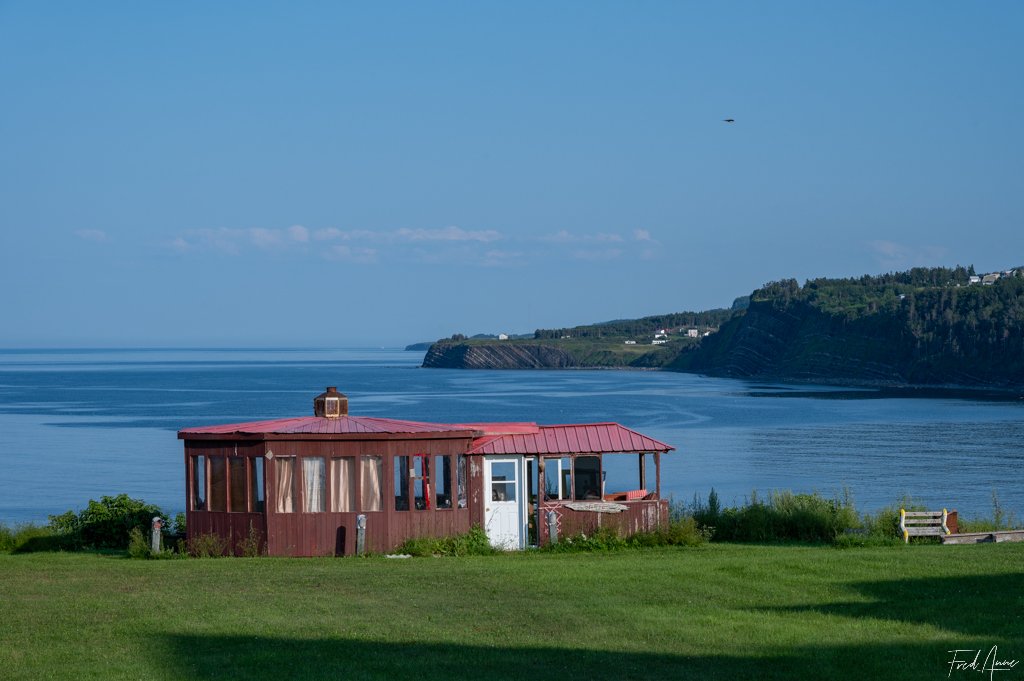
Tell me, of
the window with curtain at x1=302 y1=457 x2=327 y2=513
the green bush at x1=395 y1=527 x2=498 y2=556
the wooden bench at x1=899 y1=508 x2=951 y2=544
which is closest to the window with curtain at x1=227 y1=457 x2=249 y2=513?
the window with curtain at x1=302 y1=457 x2=327 y2=513

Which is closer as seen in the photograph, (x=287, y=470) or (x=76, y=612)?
(x=76, y=612)

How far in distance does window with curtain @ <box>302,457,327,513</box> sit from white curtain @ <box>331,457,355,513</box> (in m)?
0.17

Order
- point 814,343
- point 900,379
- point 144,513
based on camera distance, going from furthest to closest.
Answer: point 814,343, point 900,379, point 144,513

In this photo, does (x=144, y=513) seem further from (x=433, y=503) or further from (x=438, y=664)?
(x=438, y=664)

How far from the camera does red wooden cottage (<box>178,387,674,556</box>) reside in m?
24.2

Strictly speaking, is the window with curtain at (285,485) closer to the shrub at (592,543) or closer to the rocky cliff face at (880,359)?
the shrub at (592,543)

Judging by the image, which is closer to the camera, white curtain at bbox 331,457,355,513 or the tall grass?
white curtain at bbox 331,457,355,513

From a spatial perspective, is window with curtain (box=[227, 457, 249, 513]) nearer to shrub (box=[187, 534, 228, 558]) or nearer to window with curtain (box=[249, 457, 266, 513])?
window with curtain (box=[249, 457, 266, 513])

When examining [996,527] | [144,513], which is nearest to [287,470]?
[144,513]

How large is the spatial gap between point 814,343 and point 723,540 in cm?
16990

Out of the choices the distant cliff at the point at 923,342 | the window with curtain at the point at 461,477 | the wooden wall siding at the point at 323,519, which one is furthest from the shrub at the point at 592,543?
the distant cliff at the point at 923,342

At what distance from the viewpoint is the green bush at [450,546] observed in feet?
78.9

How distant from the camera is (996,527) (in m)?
28.1

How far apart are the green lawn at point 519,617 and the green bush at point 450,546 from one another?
6.25 feet
